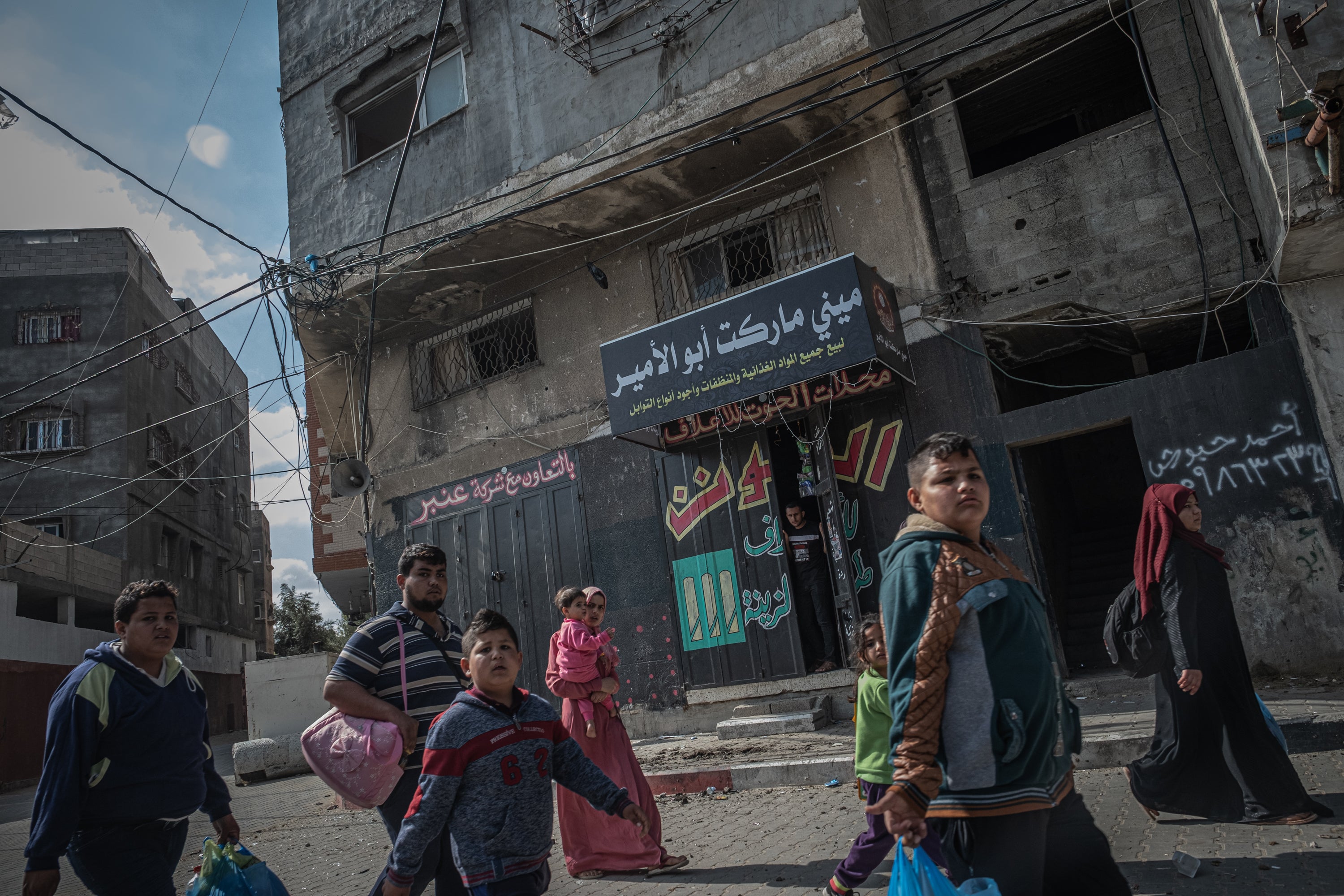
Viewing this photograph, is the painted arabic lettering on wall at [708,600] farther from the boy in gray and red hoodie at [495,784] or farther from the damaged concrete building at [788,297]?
the boy in gray and red hoodie at [495,784]

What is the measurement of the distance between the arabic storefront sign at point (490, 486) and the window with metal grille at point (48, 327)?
67.7 feet

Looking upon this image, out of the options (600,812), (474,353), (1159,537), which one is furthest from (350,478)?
(1159,537)

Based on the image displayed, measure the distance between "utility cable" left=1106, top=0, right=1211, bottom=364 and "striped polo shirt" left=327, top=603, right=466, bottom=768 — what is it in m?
6.72

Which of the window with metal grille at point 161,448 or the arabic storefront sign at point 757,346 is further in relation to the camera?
the window with metal grille at point 161,448

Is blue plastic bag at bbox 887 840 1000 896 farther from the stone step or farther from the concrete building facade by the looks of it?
the concrete building facade

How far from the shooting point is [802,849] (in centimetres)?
468

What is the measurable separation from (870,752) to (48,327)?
99.9ft

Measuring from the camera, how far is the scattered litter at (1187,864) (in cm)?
348

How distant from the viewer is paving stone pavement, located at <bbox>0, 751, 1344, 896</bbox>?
137 inches

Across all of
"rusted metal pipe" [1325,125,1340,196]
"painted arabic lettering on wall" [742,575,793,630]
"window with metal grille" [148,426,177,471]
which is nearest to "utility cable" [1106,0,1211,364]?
"rusted metal pipe" [1325,125,1340,196]

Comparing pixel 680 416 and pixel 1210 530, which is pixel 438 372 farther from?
pixel 1210 530

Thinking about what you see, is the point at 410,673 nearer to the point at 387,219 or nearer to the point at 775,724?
the point at 775,724

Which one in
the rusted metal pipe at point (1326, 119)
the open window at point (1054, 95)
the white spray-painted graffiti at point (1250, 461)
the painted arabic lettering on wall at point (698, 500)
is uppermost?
the open window at point (1054, 95)

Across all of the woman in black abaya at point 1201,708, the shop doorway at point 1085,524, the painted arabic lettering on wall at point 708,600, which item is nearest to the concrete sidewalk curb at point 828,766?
the woman in black abaya at point 1201,708
